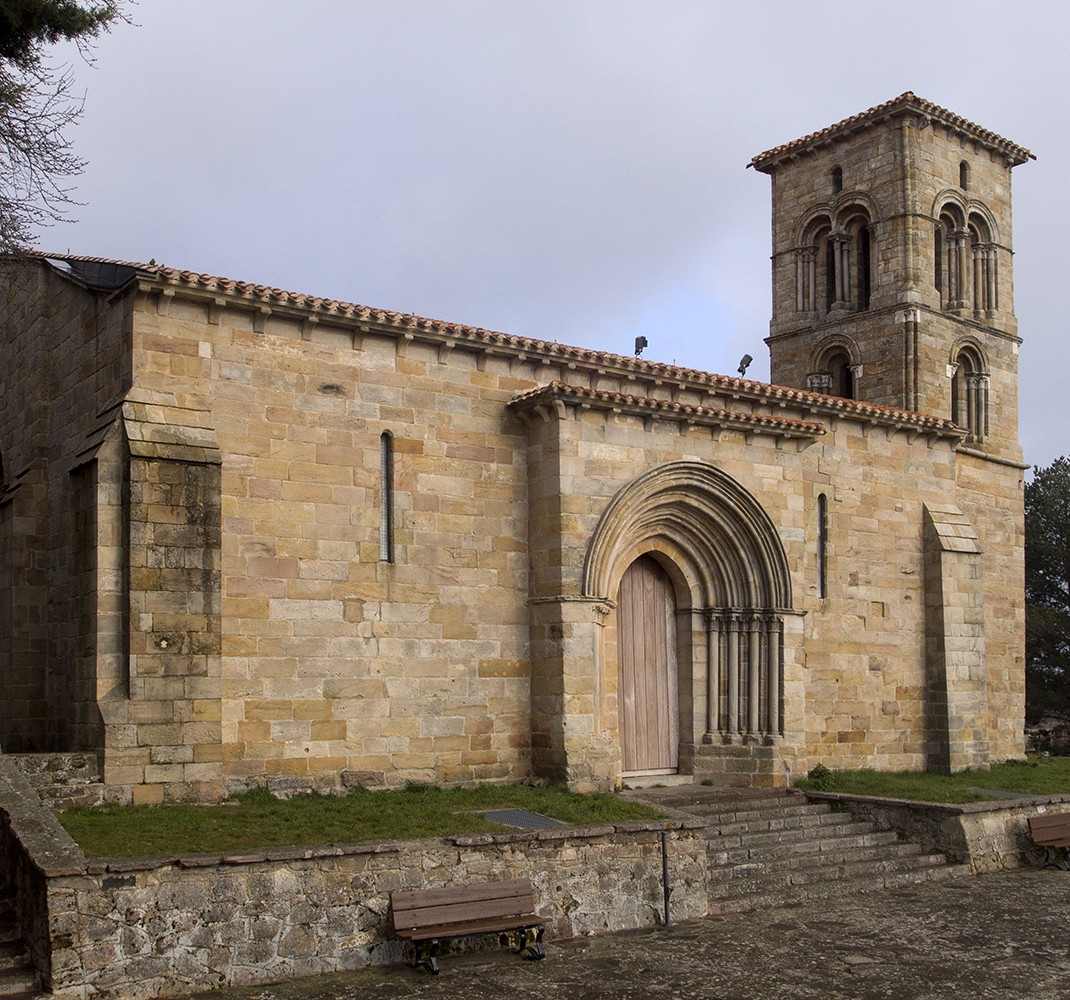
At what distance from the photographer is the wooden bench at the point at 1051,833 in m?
16.2

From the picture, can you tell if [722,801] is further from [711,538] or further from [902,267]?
[902,267]

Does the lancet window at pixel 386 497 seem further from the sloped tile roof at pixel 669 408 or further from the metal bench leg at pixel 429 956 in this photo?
the metal bench leg at pixel 429 956

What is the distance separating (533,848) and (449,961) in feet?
4.64

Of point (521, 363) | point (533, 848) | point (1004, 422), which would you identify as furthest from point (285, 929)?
point (1004, 422)

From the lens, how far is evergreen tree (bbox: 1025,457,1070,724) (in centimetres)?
3891

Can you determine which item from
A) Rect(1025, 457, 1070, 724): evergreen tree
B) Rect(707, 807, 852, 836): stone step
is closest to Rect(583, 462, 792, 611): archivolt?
Rect(707, 807, 852, 836): stone step

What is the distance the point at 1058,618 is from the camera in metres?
38.7

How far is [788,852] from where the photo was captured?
15164mm

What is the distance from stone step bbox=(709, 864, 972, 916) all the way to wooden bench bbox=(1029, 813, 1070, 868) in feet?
3.94

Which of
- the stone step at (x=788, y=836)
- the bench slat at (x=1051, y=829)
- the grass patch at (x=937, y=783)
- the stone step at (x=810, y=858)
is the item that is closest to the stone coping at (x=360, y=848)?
the stone step at (x=810, y=858)

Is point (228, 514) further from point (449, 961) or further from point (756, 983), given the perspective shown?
point (756, 983)

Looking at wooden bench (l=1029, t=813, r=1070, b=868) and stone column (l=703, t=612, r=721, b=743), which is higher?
stone column (l=703, t=612, r=721, b=743)

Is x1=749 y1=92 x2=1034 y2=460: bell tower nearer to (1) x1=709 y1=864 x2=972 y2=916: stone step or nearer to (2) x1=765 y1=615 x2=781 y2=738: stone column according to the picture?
(2) x1=765 y1=615 x2=781 y2=738: stone column

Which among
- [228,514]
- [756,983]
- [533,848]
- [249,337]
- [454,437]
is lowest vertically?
[756,983]
